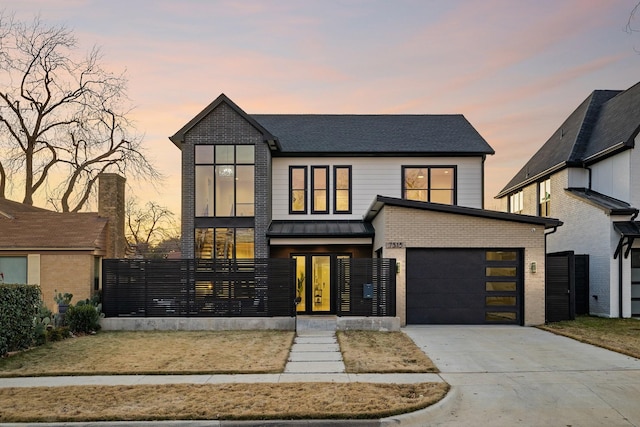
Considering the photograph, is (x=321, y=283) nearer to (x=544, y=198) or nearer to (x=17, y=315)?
(x=17, y=315)

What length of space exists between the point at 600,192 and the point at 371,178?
9.01 m

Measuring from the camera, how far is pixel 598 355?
11.5 m

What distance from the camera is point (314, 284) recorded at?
20.2 meters

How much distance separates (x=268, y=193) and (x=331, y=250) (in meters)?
3.26

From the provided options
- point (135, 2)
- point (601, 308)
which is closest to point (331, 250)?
point (601, 308)

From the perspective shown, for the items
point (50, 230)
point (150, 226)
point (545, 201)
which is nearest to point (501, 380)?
point (545, 201)

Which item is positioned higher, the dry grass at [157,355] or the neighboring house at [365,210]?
the neighboring house at [365,210]

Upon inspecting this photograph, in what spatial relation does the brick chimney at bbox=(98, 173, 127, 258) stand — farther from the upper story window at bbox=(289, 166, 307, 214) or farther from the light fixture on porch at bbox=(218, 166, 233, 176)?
the upper story window at bbox=(289, 166, 307, 214)

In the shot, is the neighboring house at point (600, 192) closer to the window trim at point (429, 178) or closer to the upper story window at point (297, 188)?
the window trim at point (429, 178)

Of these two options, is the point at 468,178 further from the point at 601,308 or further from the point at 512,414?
the point at 512,414

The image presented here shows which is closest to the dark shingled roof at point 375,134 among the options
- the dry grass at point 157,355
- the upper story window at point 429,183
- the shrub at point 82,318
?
the upper story window at point 429,183

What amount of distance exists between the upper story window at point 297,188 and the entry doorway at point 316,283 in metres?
2.30

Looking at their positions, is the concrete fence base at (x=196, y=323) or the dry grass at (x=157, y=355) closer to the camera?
the dry grass at (x=157, y=355)

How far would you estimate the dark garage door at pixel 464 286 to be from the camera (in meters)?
16.8
